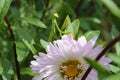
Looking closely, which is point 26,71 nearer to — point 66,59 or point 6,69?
point 6,69

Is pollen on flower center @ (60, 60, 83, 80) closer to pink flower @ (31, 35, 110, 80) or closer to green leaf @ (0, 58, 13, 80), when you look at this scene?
pink flower @ (31, 35, 110, 80)

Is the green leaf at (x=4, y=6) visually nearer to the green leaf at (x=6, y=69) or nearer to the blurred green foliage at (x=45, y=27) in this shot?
the blurred green foliage at (x=45, y=27)

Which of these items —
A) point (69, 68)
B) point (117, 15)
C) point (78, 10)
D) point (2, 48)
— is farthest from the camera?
point (78, 10)

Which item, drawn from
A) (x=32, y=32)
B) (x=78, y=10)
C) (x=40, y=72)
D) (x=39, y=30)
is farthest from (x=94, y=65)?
(x=78, y=10)

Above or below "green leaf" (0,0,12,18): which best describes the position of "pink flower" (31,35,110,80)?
below

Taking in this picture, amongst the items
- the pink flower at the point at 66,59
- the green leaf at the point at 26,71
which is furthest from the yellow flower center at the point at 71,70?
the green leaf at the point at 26,71

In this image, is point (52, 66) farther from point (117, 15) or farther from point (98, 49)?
point (117, 15)

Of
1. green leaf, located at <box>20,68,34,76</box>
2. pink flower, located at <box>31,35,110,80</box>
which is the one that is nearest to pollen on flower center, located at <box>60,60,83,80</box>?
pink flower, located at <box>31,35,110,80</box>
